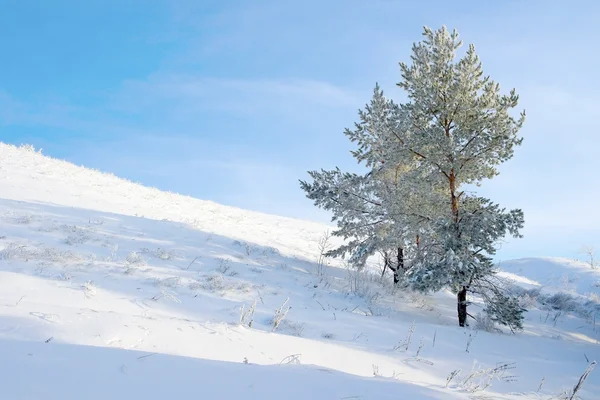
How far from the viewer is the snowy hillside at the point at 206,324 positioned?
253 centimetres

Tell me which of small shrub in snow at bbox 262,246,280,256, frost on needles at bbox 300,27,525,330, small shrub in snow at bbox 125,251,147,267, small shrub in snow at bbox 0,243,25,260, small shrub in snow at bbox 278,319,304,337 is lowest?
small shrub in snow at bbox 278,319,304,337

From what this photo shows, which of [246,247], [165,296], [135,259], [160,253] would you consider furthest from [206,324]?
[246,247]

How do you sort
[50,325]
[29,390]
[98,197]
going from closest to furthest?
[29,390], [50,325], [98,197]

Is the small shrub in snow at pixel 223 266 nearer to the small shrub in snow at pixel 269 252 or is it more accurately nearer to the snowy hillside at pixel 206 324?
the snowy hillside at pixel 206 324

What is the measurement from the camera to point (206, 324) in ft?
14.1

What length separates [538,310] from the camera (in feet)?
44.1

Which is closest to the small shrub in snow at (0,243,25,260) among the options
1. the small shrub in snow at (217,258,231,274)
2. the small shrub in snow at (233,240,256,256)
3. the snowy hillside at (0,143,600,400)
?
the snowy hillside at (0,143,600,400)

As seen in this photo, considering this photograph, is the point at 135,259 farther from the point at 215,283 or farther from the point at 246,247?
the point at 246,247

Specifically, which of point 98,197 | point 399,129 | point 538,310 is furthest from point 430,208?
point 98,197

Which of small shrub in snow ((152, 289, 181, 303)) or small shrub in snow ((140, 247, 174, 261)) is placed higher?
small shrub in snow ((140, 247, 174, 261))

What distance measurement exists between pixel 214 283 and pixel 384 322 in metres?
3.54

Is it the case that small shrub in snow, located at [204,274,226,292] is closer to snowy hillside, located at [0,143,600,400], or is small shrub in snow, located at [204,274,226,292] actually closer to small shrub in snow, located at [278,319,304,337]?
snowy hillside, located at [0,143,600,400]

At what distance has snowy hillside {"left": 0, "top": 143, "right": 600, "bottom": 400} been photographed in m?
2.53

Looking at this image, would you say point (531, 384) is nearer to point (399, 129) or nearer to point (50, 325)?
point (50, 325)
